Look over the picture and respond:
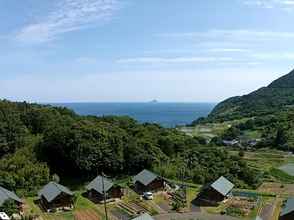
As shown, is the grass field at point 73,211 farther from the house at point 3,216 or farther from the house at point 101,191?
the house at point 3,216

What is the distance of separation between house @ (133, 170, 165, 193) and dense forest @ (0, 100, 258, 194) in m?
4.83

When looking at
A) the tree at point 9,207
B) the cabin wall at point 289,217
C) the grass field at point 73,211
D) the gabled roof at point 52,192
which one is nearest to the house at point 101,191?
the grass field at point 73,211

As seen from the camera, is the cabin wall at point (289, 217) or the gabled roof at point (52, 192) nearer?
the cabin wall at point (289, 217)

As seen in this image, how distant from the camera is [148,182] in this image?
4031cm

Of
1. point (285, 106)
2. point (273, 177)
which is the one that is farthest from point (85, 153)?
point (285, 106)

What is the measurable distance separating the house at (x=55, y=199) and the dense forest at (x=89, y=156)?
4.53m

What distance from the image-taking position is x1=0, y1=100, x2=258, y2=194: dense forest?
4269 cm

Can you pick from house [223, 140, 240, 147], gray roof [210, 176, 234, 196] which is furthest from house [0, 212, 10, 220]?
house [223, 140, 240, 147]

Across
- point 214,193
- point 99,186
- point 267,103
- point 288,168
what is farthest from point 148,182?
point 267,103

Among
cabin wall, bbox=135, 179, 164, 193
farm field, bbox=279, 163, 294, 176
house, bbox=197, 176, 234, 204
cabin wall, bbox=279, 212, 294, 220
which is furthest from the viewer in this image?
farm field, bbox=279, 163, 294, 176

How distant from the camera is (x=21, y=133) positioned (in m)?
50.8

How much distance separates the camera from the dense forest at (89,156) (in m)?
42.7

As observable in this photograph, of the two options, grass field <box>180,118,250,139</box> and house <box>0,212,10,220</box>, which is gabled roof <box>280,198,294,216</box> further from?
grass field <box>180,118,250,139</box>

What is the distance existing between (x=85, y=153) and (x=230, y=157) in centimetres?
1936
